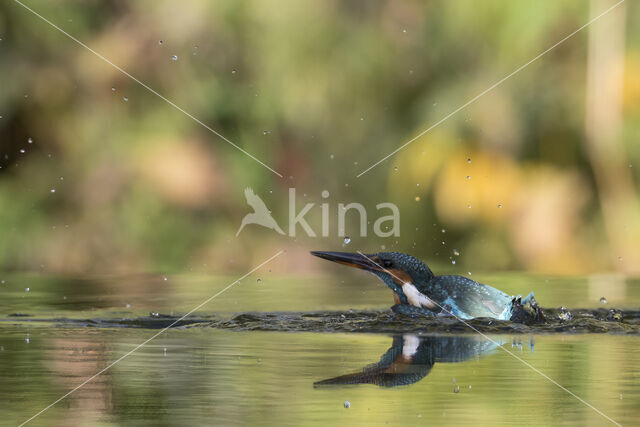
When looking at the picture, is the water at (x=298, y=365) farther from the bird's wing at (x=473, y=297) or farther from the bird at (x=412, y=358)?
the bird's wing at (x=473, y=297)

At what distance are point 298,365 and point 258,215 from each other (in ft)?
25.3

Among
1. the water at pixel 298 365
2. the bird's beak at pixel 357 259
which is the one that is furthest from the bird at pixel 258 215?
the bird's beak at pixel 357 259

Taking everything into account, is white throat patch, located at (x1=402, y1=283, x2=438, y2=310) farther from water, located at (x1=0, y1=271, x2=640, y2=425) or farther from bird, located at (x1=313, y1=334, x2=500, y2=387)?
bird, located at (x1=313, y1=334, x2=500, y2=387)

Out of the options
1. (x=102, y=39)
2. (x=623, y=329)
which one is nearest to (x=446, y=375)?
(x=623, y=329)

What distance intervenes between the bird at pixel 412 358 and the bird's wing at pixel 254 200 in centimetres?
634

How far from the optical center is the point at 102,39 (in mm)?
11711

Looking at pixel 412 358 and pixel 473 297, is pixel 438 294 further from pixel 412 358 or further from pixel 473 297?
pixel 412 358

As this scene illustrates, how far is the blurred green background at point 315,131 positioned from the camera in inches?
429

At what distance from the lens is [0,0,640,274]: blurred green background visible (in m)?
10.9

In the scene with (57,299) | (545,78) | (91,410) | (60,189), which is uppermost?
(545,78)

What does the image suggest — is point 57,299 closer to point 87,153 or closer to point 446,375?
point 446,375

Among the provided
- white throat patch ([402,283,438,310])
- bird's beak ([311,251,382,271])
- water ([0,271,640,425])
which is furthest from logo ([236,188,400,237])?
white throat patch ([402,283,438,310])

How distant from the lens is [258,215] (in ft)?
38.9

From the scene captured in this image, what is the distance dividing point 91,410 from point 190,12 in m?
8.44
